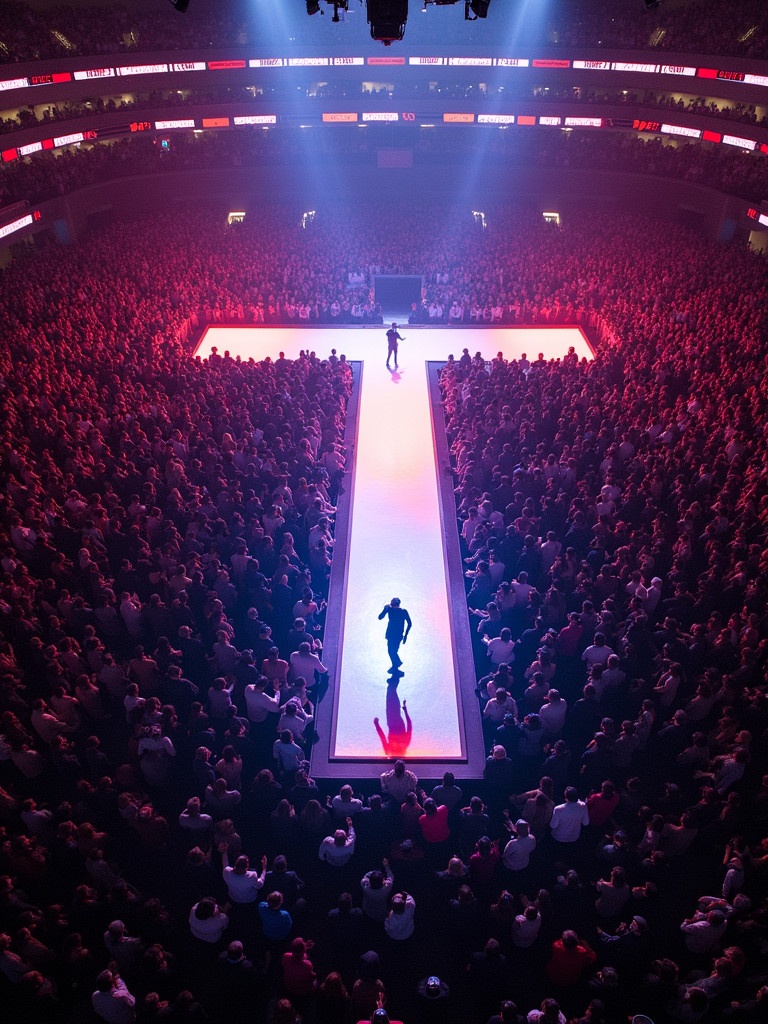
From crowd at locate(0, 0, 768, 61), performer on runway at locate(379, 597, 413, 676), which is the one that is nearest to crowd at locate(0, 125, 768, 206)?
crowd at locate(0, 0, 768, 61)

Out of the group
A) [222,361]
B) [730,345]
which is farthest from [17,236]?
[730,345]

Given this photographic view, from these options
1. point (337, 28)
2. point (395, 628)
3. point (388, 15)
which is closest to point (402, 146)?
point (337, 28)

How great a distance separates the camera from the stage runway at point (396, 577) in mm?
8891

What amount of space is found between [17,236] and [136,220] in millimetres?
7745

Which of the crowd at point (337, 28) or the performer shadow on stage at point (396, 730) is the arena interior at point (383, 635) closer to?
the performer shadow on stage at point (396, 730)

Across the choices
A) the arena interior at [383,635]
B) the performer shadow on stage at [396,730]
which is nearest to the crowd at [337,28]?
the arena interior at [383,635]

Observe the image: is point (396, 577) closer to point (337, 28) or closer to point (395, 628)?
point (395, 628)

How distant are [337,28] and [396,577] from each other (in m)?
39.2

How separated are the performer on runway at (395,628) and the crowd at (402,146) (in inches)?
1092

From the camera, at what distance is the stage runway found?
8891mm

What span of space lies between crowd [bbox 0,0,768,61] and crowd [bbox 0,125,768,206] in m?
4.08

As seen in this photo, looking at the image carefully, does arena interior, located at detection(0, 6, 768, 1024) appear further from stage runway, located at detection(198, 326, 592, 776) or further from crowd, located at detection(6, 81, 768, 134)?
crowd, located at detection(6, 81, 768, 134)

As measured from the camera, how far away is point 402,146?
115 ft

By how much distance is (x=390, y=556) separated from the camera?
39.7 feet
